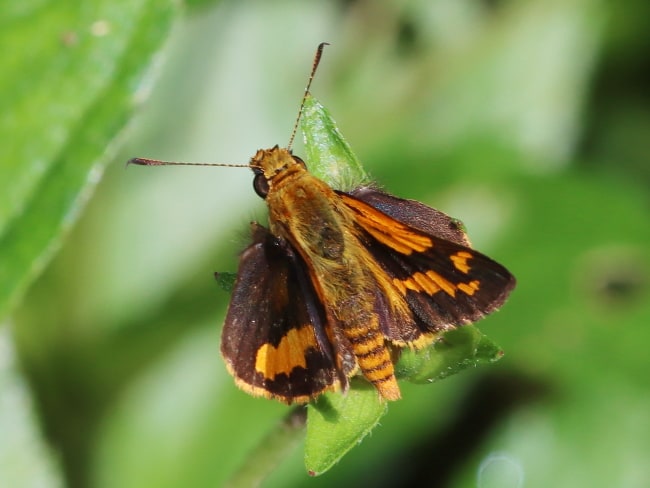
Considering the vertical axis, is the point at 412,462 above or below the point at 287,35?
below

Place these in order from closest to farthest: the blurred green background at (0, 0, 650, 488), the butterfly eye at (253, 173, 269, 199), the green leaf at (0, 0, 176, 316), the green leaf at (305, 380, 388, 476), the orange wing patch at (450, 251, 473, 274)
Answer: the green leaf at (305, 380, 388, 476)
the orange wing patch at (450, 251, 473, 274)
the butterfly eye at (253, 173, 269, 199)
the green leaf at (0, 0, 176, 316)
the blurred green background at (0, 0, 650, 488)

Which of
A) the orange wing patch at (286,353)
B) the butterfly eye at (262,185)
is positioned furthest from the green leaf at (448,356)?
the butterfly eye at (262,185)

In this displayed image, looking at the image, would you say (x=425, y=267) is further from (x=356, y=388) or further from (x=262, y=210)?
(x=262, y=210)

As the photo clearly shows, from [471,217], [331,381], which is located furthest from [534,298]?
[331,381]

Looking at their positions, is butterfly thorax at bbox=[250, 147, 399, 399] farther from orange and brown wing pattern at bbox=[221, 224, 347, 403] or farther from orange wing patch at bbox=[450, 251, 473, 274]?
orange wing patch at bbox=[450, 251, 473, 274]

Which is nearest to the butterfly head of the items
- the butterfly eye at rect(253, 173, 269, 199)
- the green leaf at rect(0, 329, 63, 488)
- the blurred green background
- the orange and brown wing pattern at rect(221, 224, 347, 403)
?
the butterfly eye at rect(253, 173, 269, 199)

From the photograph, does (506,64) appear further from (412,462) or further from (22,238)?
(22,238)
